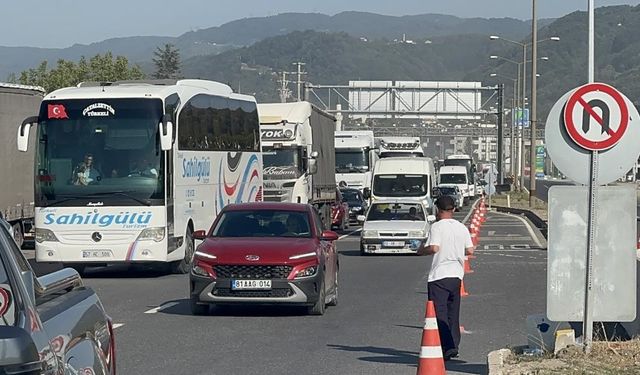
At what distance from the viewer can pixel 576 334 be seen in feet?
42.4

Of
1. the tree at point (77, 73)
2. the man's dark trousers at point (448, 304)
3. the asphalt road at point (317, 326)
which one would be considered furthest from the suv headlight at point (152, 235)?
the tree at point (77, 73)

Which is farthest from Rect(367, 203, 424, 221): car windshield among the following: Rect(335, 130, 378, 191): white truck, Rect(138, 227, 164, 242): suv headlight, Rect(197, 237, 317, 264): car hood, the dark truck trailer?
Rect(335, 130, 378, 191): white truck

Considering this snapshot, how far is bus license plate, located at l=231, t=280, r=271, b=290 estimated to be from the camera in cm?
1756

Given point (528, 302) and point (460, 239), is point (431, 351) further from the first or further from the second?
point (528, 302)

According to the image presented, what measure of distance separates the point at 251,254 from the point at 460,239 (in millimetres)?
4951

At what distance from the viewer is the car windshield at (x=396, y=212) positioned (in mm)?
33969

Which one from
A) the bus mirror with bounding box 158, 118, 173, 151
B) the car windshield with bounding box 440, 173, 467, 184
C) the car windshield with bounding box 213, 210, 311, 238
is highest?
the bus mirror with bounding box 158, 118, 173, 151

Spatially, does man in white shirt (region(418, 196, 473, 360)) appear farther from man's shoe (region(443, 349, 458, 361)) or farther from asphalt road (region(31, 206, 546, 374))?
asphalt road (region(31, 206, 546, 374))

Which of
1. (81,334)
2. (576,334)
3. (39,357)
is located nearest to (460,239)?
(576,334)

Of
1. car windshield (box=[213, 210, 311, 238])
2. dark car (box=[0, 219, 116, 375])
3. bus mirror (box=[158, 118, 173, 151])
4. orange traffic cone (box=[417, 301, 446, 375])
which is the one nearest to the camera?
dark car (box=[0, 219, 116, 375])

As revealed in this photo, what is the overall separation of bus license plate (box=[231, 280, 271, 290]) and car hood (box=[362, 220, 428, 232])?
15.3 metres

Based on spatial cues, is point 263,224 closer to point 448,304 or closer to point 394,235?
point 448,304

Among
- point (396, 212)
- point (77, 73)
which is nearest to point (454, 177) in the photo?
point (77, 73)

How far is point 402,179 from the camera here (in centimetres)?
4472
